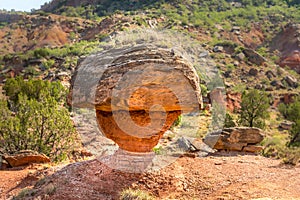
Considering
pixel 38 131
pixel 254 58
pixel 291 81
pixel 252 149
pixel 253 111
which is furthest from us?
pixel 254 58

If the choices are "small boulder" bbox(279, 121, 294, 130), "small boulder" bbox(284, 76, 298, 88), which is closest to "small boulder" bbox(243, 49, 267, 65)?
"small boulder" bbox(284, 76, 298, 88)

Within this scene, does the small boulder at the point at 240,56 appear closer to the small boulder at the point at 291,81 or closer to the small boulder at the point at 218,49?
the small boulder at the point at 218,49

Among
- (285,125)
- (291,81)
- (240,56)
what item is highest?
(240,56)

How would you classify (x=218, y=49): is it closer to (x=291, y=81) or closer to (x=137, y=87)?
(x=291, y=81)

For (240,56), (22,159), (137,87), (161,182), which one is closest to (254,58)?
(240,56)

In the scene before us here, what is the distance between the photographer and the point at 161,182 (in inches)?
349

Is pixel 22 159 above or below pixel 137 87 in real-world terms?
below

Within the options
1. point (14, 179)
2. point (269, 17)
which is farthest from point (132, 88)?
point (269, 17)

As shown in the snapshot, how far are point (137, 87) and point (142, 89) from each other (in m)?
0.15

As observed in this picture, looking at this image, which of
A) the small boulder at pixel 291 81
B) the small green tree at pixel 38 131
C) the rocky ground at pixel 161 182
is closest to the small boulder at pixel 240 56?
the small boulder at pixel 291 81

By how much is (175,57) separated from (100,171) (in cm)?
371

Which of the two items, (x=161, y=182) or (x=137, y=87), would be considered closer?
(x=137, y=87)

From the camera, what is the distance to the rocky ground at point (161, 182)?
8.32 meters

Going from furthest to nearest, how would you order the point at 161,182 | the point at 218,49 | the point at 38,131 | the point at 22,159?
the point at 218,49 < the point at 38,131 < the point at 22,159 < the point at 161,182
